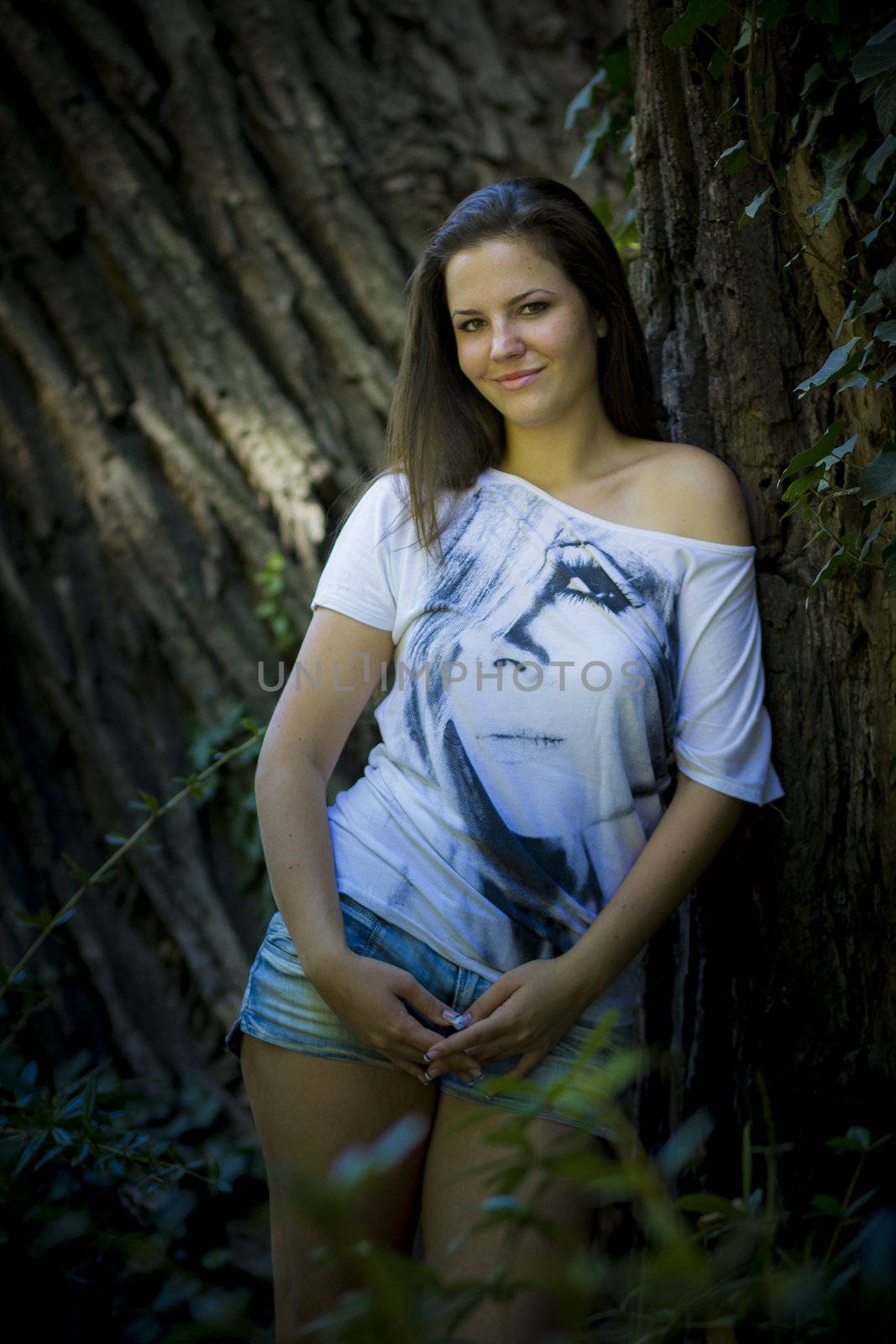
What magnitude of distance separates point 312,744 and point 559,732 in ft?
1.28

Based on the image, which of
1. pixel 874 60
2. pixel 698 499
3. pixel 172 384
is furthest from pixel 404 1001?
pixel 172 384

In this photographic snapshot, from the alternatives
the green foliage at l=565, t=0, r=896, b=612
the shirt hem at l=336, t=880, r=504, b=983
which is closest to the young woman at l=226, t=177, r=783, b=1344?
the shirt hem at l=336, t=880, r=504, b=983

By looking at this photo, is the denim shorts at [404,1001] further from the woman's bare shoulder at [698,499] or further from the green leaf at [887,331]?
the green leaf at [887,331]

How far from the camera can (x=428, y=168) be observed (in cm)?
311

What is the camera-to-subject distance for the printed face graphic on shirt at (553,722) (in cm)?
150

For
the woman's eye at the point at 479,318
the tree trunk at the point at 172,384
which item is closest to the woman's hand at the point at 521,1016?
the woman's eye at the point at 479,318

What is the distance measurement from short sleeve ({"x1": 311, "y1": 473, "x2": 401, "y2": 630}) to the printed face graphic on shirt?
142mm

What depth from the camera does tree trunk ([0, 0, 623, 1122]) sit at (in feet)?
9.59

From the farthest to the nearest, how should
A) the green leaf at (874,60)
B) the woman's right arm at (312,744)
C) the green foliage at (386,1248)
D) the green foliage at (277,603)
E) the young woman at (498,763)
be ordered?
the green foliage at (277,603) → the woman's right arm at (312,744) → the young woman at (498,763) → the green leaf at (874,60) → the green foliage at (386,1248)

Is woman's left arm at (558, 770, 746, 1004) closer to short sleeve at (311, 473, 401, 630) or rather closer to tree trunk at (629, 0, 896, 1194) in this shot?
tree trunk at (629, 0, 896, 1194)

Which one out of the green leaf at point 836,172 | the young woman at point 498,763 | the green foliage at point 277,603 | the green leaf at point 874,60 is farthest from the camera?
the green foliage at point 277,603

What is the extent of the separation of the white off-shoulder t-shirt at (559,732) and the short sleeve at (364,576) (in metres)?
0.10

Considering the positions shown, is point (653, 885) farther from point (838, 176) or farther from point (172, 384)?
point (172, 384)

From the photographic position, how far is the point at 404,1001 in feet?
4.80
